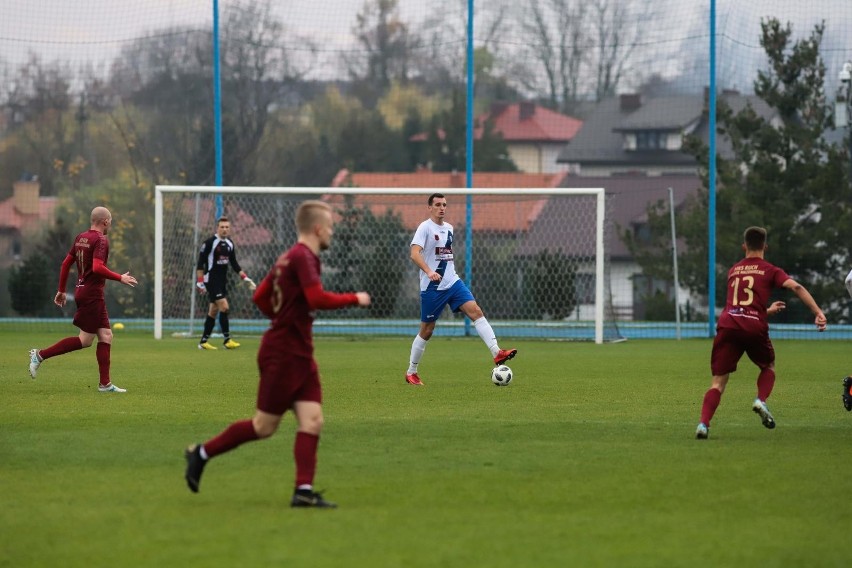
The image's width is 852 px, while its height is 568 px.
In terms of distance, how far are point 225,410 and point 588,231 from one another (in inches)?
685

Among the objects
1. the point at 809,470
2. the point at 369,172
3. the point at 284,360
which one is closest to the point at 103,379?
the point at 284,360

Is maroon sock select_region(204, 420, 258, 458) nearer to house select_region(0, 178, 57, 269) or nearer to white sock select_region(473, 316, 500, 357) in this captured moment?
white sock select_region(473, 316, 500, 357)

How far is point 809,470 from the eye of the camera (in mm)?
8938

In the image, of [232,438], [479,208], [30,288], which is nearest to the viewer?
[232,438]

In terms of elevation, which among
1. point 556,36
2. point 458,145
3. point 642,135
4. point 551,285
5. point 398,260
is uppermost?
point 556,36

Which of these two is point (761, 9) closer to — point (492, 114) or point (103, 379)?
point (492, 114)

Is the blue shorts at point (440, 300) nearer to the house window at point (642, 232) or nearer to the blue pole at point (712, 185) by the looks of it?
the blue pole at point (712, 185)

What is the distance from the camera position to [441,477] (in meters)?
8.57

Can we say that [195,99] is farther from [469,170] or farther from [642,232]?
[642,232]

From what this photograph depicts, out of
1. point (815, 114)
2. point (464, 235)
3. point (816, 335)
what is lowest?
point (816, 335)

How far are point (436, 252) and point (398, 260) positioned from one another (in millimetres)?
13179

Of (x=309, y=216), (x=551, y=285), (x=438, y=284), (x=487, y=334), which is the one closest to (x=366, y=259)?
(x=551, y=285)

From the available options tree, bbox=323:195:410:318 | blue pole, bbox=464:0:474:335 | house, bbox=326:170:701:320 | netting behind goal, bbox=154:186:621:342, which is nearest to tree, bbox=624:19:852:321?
house, bbox=326:170:701:320

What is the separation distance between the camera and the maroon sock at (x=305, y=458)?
24.6 ft
